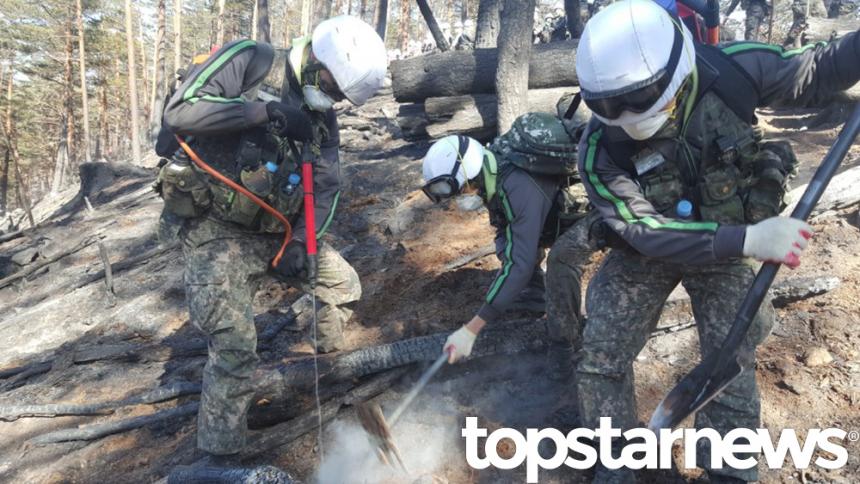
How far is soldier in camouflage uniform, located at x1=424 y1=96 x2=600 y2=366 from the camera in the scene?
10.0 feet

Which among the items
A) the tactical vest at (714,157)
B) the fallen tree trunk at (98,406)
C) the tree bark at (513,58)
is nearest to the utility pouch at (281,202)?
the fallen tree trunk at (98,406)

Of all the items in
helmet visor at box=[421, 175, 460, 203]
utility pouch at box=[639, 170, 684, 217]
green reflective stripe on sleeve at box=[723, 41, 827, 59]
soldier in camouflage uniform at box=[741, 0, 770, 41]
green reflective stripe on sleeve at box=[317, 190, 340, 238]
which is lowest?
green reflective stripe on sleeve at box=[317, 190, 340, 238]

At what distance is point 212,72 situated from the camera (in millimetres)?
3396

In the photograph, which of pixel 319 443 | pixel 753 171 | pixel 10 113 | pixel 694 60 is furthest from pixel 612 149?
pixel 10 113

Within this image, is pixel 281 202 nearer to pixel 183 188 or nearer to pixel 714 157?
pixel 183 188

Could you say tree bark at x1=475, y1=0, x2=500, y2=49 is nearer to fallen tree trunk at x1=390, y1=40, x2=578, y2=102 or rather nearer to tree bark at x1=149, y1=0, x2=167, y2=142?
fallen tree trunk at x1=390, y1=40, x2=578, y2=102

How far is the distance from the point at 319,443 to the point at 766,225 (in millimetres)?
2661

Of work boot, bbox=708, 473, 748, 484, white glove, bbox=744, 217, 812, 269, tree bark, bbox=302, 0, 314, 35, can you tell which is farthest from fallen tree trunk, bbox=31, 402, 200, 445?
tree bark, bbox=302, 0, 314, 35

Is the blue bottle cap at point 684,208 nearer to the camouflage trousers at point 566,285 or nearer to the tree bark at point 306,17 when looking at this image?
the camouflage trousers at point 566,285

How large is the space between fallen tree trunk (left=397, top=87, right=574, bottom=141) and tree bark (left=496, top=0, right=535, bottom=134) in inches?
12.5

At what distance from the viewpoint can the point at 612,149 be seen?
2.54m

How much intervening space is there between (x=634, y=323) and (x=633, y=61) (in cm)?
128

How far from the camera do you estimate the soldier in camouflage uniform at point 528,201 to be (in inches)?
120

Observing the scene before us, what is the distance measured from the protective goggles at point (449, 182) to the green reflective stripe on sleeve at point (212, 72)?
1293mm
